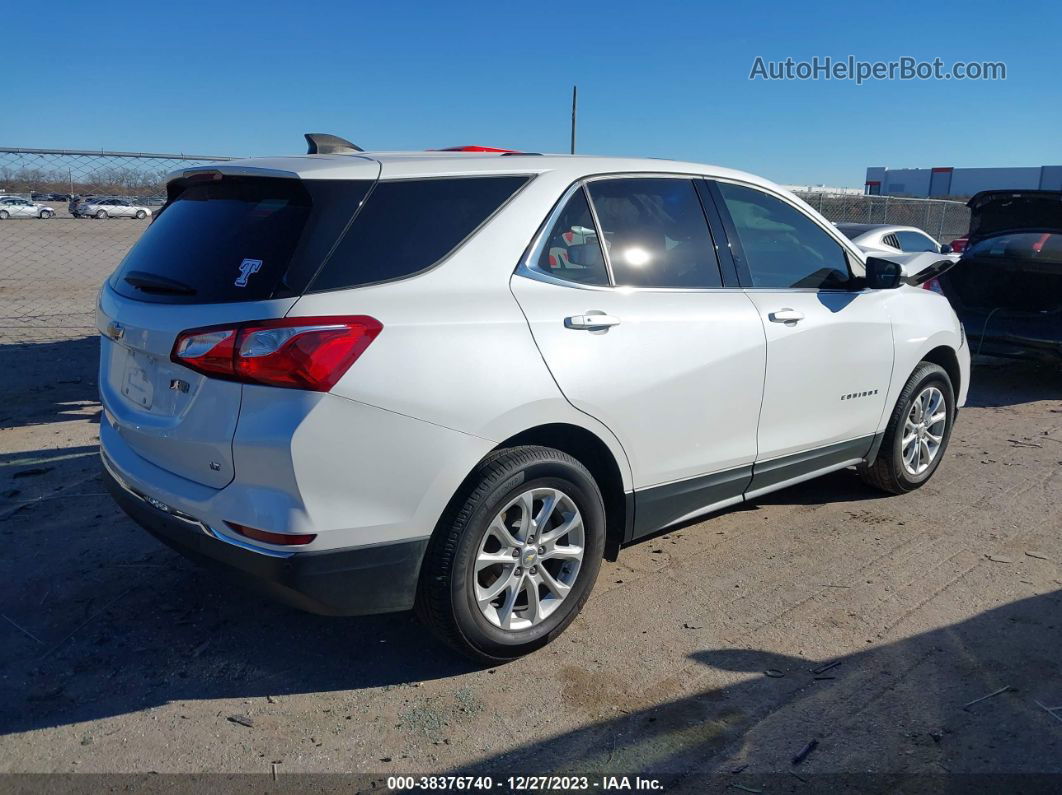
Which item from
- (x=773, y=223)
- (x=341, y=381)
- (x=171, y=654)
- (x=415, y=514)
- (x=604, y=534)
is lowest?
(x=171, y=654)

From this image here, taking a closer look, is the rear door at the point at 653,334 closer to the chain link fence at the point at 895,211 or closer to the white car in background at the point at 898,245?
the white car in background at the point at 898,245

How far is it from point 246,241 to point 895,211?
25309 mm

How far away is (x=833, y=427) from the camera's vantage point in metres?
4.60

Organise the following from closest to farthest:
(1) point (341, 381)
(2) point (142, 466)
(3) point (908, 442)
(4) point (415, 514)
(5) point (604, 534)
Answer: (1) point (341, 381) → (4) point (415, 514) → (2) point (142, 466) → (5) point (604, 534) → (3) point (908, 442)

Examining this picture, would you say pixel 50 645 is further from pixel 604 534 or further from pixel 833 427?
pixel 833 427

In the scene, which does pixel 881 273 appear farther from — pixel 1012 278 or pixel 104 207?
pixel 104 207

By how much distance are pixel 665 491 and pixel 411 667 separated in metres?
1.30

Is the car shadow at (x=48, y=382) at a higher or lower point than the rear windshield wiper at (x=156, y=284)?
lower

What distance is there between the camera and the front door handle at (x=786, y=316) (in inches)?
163

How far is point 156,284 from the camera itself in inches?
124

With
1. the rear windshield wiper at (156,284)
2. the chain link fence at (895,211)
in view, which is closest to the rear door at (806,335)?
the rear windshield wiper at (156,284)

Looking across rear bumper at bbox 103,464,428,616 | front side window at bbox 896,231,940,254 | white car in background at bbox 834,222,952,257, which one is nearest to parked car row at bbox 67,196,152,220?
rear bumper at bbox 103,464,428,616

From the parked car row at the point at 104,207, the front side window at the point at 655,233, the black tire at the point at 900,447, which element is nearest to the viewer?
the front side window at the point at 655,233

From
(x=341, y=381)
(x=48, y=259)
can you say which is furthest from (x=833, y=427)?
(x=48, y=259)
